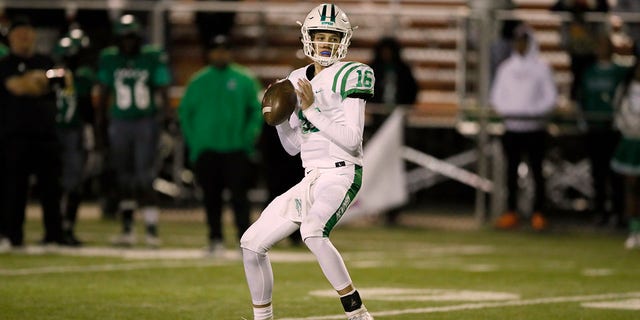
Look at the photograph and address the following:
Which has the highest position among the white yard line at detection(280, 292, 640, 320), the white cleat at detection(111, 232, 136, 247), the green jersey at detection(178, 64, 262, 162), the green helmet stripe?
the green helmet stripe

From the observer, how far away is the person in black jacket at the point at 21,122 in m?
11.5

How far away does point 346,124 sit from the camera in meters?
6.84

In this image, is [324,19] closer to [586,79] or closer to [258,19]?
[586,79]

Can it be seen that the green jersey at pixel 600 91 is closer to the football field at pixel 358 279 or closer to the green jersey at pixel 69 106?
the football field at pixel 358 279

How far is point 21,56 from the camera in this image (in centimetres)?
1162

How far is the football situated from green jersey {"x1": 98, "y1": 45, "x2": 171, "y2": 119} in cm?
591

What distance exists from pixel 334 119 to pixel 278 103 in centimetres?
34

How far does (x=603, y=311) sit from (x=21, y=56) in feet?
18.6

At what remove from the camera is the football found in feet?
22.2

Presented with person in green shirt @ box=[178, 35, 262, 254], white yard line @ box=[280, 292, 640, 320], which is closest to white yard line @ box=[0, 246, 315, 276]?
Answer: person in green shirt @ box=[178, 35, 262, 254]

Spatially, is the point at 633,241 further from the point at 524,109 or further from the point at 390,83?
the point at 390,83

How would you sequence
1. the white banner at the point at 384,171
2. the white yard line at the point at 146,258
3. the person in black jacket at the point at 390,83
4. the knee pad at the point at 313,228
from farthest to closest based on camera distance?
1. the person in black jacket at the point at 390,83
2. the white banner at the point at 384,171
3. the white yard line at the point at 146,258
4. the knee pad at the point at 313,228

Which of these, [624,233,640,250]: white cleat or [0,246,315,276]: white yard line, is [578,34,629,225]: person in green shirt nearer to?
[624,233,640,250]: white cleat

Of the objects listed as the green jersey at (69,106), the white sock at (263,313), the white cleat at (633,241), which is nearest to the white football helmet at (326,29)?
the white sock at (263,313)
